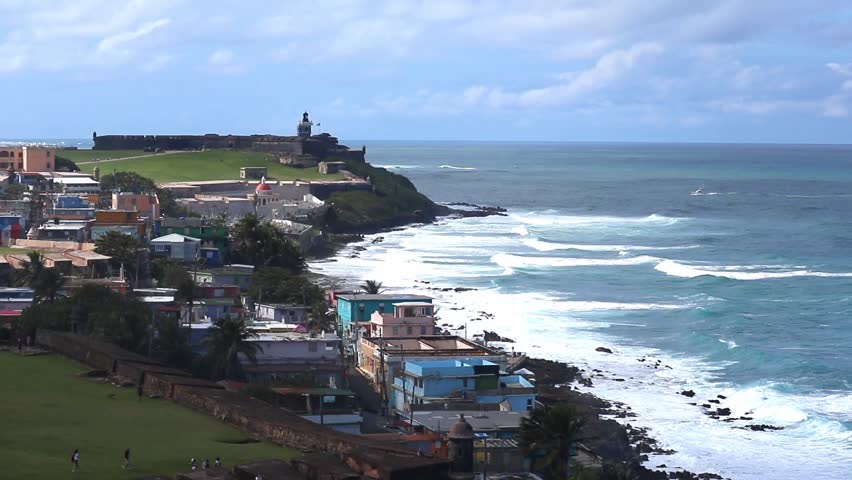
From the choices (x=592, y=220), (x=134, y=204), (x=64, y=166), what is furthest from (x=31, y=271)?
(x=592, y=220)

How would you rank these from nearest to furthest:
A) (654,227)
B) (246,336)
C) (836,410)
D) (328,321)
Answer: (246,336), (836,410), (328,321), (654,227)

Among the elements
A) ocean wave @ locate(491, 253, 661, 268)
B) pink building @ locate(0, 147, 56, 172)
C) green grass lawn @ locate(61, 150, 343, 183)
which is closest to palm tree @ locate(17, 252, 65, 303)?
ocean wave @ locate(491, 253, 661, 268)

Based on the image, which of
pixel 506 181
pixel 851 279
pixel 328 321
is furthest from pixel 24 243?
pixel 506 181

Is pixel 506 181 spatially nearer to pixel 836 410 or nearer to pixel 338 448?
pixel 836 410

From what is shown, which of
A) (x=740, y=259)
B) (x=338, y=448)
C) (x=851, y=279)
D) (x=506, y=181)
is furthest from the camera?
(x=506, y=181)

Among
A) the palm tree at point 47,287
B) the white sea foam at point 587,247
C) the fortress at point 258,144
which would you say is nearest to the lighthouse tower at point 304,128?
the fortress at point 258,144

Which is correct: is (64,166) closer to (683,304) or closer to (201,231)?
(201,231)

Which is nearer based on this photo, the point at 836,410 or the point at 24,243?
the point at 836,410
